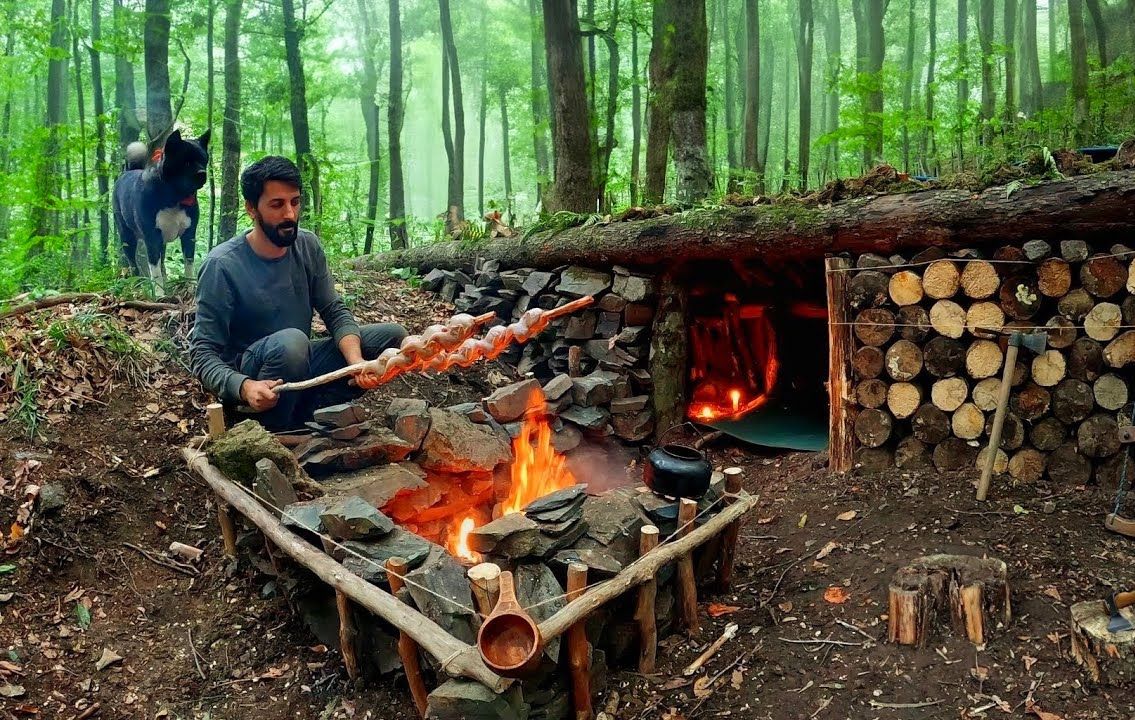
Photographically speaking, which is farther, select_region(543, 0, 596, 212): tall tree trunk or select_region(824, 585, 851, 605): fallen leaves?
select_region(543, 0, 596, 212): tall tree trunk

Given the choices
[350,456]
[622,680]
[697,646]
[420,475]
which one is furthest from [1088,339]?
[350,456]

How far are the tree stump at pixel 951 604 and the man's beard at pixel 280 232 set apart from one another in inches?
151

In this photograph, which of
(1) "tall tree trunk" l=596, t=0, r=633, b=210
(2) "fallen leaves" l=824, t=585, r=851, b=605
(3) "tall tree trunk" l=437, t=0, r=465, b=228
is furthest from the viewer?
(3) "tall tree trunk" l=437, t=0, r=465, b=228

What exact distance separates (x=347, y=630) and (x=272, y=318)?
2.03 meters

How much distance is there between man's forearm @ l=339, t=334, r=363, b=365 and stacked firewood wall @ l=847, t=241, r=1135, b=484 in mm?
3309

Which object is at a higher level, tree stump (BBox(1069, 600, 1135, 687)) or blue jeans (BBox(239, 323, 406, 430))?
blue jeans (BBox(239, 323, 406, 430))

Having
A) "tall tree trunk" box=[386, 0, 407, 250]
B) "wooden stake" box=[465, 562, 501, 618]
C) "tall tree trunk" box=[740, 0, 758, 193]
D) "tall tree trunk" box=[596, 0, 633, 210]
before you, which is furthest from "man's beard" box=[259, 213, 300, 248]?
"tall tree trunk" box=[740, 0, 758, 193]

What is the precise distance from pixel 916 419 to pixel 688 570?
2.09m

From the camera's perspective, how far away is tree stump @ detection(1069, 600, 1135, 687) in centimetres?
274

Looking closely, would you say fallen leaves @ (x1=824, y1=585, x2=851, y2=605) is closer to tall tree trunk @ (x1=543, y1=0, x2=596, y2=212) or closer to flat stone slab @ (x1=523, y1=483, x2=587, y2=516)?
flat stone slab @ (x1=523, y1=483, x2=587, y2=516)

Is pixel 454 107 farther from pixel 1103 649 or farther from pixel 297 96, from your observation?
pixel 1103 649

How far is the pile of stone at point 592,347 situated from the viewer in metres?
5.98

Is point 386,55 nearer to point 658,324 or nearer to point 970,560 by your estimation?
point 658,324

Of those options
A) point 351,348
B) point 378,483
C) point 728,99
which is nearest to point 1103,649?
point 378,483
